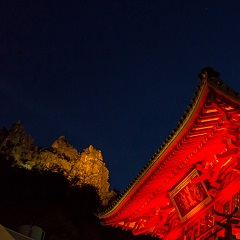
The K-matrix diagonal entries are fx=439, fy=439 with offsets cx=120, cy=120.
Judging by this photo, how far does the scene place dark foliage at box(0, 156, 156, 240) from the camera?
40688 millimetres

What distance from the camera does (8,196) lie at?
44688mm

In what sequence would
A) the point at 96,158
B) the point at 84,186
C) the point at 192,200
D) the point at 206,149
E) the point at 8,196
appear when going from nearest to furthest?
the point at 206,149, the point at 192,200, the point at 8,196, the point at 84,186, the point at 96,158

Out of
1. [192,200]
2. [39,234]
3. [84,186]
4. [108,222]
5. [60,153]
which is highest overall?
[60,153]

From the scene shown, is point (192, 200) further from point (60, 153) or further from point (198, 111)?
point (60, 153)

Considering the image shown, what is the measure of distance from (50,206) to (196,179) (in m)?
35.6

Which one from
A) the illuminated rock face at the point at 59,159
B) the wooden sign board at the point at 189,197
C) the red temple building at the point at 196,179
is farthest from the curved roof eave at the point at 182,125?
the illuminated rock face at the point at 59,159

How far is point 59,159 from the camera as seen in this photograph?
58219 mm

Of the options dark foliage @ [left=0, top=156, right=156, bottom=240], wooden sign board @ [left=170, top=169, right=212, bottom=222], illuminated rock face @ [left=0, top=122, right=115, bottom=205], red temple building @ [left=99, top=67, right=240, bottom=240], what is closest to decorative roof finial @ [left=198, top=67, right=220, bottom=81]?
red temple building @ [left=99, top=67, right=240, bottom=240]

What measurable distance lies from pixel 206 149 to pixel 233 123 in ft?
5.13

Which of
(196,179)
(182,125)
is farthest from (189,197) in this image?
(182,125)

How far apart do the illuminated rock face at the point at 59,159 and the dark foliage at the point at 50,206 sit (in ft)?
11.4

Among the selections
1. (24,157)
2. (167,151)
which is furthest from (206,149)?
(24,157)

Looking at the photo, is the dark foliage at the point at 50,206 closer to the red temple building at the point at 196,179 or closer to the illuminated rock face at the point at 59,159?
the illuminated rock face at the point at 59,159

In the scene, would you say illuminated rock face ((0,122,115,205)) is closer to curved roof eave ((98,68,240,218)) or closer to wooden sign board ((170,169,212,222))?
curved roof eave ((98,68,240,218))
